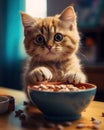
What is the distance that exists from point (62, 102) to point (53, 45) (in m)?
0.34

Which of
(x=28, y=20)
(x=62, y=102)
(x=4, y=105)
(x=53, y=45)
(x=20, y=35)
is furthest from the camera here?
(x=20, y=35)

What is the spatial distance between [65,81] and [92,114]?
0.53ft

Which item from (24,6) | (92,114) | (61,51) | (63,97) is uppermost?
(24,6)

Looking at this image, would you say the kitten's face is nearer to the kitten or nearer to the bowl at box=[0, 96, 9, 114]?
the kitten

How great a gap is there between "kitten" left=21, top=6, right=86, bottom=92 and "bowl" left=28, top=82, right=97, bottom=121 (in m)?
0.20

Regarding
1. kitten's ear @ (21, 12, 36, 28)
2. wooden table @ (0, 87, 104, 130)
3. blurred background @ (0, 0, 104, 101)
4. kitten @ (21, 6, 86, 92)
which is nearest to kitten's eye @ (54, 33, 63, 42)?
kitten @ (21, 6, 86, 92)

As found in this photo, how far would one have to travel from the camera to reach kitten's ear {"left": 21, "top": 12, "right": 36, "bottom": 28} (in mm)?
1329

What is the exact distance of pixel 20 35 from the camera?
3.19m

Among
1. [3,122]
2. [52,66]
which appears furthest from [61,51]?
[3,122]

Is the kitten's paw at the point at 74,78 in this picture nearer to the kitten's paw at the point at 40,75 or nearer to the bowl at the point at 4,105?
the kitten's paw at the point at 40,75

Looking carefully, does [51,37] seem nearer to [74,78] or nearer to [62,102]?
[74,78]

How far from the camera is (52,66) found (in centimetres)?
129

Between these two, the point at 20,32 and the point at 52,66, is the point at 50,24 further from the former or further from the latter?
the point at 20,32

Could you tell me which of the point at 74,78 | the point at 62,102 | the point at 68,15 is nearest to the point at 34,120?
the point at 62,102
